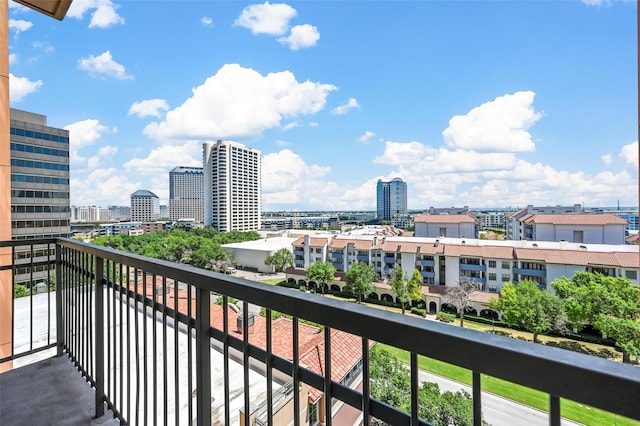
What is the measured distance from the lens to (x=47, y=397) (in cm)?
157

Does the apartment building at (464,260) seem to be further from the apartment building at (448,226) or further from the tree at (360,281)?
the apartment building at (448,226)

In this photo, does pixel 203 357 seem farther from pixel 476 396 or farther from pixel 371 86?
pixel 371 86

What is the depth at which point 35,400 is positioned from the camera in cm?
154

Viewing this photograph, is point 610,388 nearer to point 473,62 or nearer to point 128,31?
point 128,31

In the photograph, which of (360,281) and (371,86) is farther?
(371,86)

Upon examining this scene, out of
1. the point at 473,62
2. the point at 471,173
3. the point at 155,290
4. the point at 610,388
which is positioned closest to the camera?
the point at 610,388

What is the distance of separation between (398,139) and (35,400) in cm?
3924

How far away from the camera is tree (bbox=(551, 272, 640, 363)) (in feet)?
33.4

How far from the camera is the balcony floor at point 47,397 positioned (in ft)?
4.65

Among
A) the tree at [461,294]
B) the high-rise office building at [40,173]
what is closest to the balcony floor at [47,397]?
the high-rise office building at [40,173]

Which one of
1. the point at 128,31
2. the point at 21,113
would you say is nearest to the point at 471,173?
the point at 128,31

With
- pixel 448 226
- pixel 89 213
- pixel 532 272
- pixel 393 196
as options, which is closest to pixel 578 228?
pixel 532 272

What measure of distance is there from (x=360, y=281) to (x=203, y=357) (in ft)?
57.1

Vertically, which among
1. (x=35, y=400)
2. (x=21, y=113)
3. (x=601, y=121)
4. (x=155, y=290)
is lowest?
(x=35, y=400)
